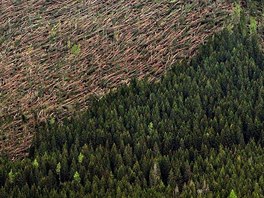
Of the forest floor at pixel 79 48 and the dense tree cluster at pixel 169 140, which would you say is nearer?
the dense tree cluster at pixel 169 140

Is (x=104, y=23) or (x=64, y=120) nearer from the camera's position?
(x=64, y=120)

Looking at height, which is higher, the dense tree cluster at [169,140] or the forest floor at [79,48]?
the forest floor at [79,48]

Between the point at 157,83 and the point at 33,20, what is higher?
the point at 33,20

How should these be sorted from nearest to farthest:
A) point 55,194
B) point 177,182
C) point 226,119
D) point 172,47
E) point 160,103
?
point 55,194 < point 177,182 < point 226,119 < point 160,103 < point 172,47

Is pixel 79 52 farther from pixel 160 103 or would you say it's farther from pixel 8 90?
pixel 160 103

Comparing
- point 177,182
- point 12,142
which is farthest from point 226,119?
point 12,142
